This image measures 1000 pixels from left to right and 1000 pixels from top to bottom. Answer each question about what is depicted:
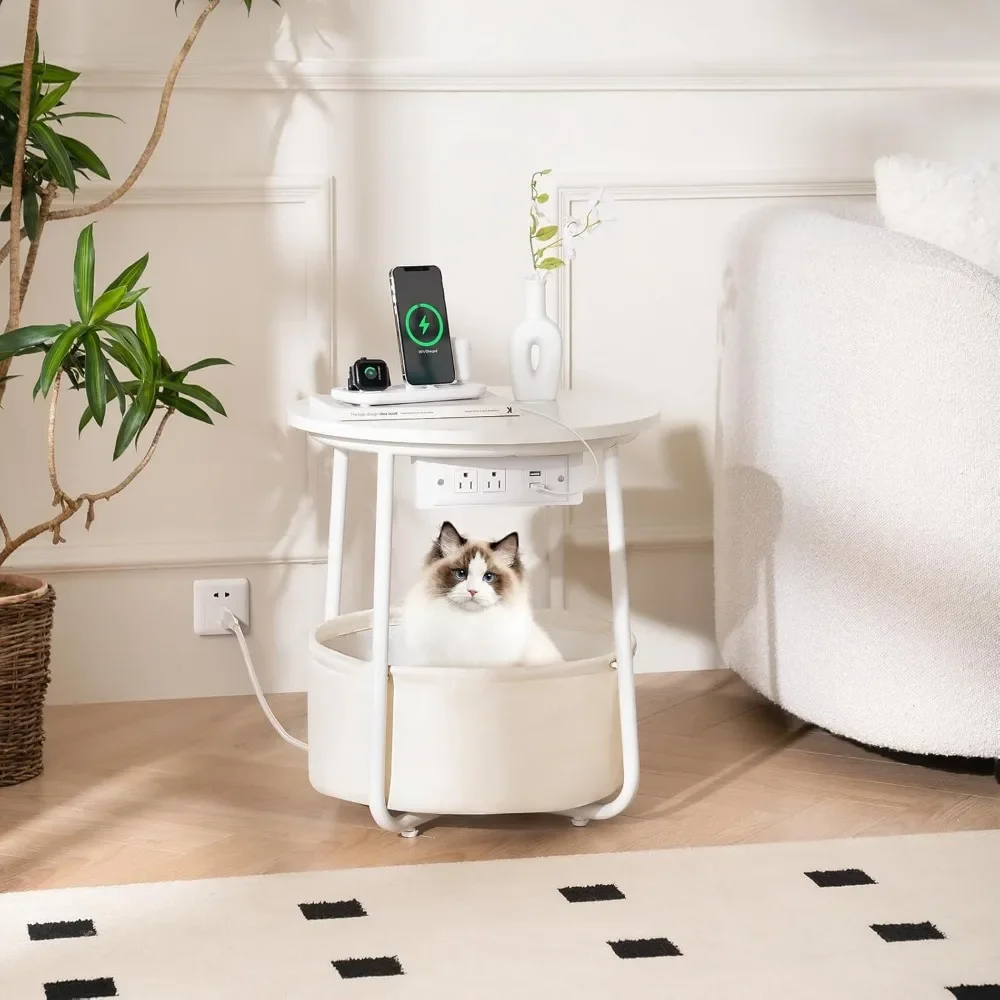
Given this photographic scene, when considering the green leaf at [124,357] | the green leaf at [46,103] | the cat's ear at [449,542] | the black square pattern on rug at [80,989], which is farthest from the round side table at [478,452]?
the green leaf at [46,103]

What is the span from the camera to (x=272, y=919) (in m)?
1.71

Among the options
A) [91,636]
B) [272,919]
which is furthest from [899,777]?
[91,636]

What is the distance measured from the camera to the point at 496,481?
1891 mm

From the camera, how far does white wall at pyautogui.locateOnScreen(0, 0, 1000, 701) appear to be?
2504 mm

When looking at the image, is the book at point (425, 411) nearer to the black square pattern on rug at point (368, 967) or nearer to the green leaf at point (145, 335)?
the green leaf at point (145, 335)

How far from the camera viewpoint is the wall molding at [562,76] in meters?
2.48

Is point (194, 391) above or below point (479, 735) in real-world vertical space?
above

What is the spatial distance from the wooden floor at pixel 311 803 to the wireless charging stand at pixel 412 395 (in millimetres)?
583

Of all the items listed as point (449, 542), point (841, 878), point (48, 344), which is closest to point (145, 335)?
point (48, 344)

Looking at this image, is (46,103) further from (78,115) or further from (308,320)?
(308,320)

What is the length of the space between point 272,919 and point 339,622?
1.88 ft

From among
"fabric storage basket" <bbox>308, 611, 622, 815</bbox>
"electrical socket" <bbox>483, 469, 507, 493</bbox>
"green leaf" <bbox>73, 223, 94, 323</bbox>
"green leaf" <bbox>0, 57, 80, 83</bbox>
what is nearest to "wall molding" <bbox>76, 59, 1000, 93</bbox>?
"green leaf" <bbox>0, 57, 80, 83</bbox>

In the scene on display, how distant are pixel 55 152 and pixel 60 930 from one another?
3.56 ft

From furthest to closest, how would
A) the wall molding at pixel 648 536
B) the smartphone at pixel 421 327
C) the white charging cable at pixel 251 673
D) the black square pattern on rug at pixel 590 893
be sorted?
the wall molding at pixel 648 536
the white charging cable at pixel 251 673
the smartphone at pixel 421 327
the black square pattern on rug at pixel 590 893
